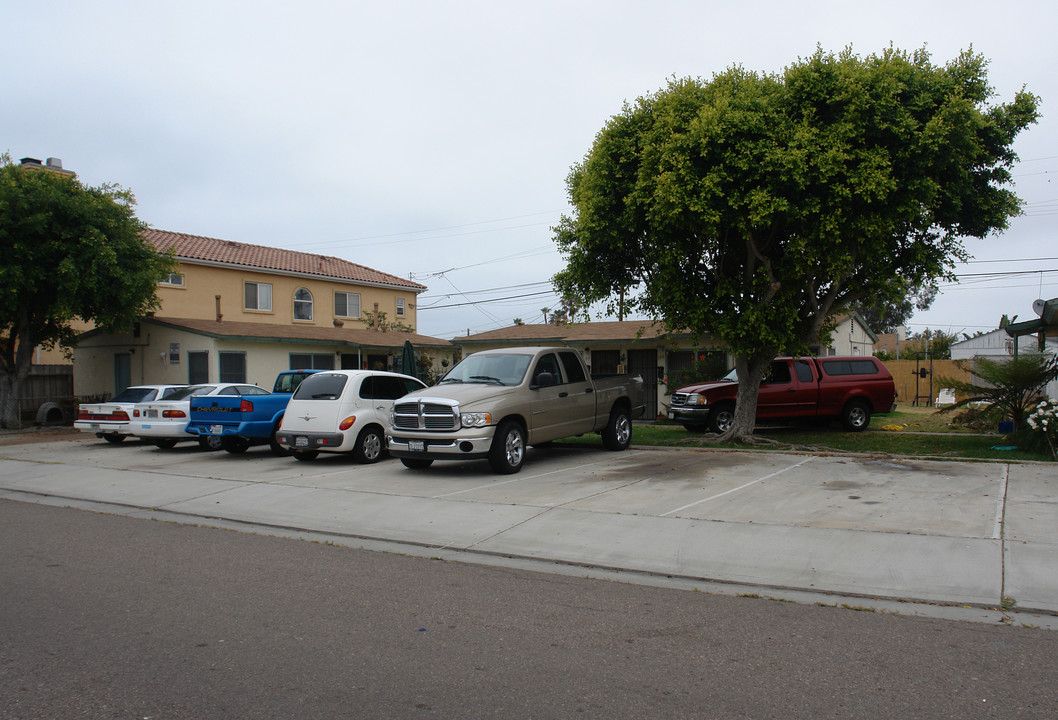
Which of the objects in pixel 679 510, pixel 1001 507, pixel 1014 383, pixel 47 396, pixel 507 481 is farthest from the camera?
pixel 47 396

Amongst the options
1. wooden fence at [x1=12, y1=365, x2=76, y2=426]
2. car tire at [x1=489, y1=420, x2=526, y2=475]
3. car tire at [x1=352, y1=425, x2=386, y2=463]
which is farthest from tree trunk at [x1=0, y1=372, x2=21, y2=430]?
car tire at [x1=489, y1=420, x2=526, y2=475]

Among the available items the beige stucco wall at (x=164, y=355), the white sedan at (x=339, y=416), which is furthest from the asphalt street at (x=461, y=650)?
the beige stucco wall at (x=164, y=355)

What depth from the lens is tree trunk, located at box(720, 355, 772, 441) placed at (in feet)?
52.1

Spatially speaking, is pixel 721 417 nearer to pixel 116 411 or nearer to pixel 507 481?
pixel 507 481

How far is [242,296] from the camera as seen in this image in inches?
1228

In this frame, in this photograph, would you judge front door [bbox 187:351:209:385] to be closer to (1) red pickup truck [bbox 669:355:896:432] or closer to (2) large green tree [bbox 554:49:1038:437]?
(2) large green tree [bbox 554:49:1038:437]

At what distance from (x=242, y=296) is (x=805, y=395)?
2313cm

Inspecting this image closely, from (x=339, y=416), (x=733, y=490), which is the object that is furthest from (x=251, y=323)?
(x=733, y=490)

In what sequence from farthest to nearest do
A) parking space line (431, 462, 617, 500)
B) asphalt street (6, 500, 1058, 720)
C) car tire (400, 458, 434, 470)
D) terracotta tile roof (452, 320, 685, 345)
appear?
terracotta tile roof (452, 320, 685, 345), car tire (400, 458, 434, 470), parking space line (431, 462, 617, 500), asphalt street (6, 500, 1058, 720)

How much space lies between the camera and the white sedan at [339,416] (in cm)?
1342

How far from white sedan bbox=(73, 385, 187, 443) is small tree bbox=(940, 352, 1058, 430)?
668 inches

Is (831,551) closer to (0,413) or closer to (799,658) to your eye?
(799,658)

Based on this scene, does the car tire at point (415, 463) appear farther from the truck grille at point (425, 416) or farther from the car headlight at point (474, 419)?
the car headlight at point (474, 419)

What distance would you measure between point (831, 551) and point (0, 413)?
25.6 meters
